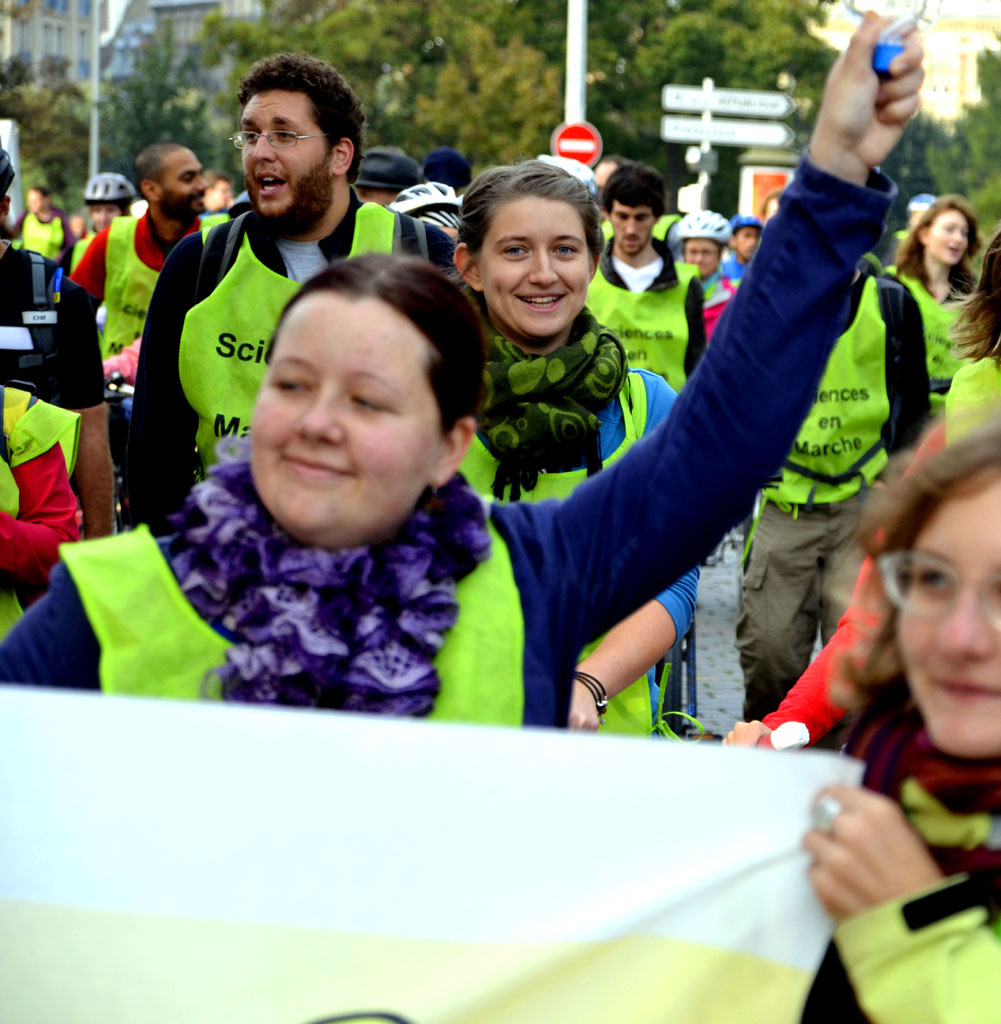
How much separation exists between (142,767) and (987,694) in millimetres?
927

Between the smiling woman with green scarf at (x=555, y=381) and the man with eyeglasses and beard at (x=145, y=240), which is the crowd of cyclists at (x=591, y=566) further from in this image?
the man with eyeglasses and beard at (x=145, y=240)

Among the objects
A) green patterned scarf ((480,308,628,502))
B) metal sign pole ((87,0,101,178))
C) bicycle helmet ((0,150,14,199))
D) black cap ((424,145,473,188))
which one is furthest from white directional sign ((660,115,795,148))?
metal sign pole ((87,0,101,178))

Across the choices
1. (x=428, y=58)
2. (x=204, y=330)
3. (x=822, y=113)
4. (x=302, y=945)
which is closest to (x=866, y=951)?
(x=302, y=945)

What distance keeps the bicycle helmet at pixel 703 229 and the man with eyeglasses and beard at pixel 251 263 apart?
7566 millimetres

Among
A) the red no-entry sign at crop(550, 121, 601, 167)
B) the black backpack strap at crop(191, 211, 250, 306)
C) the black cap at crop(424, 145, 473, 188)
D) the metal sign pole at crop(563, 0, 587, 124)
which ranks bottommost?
the black backpack strap at crop(191, 211, 250, 306)

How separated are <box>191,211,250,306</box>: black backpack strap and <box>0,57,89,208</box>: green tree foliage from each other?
3233 centimetres

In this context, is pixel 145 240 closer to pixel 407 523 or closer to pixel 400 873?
pixel 407 523

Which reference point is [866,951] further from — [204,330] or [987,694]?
[204,330]

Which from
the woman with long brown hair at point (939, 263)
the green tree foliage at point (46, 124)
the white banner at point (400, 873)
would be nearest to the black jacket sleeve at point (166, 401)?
the white banner at point (400, 873)

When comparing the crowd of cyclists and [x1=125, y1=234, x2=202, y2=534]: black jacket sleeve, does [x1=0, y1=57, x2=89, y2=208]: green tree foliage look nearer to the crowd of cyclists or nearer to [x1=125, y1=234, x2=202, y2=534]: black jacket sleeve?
[x1=125, y1=234, x2=202, y2=534]: black jacket sleeve

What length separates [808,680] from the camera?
9.89ft

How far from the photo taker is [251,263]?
4312mm

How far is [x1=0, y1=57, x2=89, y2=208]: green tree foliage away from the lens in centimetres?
3856

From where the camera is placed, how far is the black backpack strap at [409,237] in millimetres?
4539
